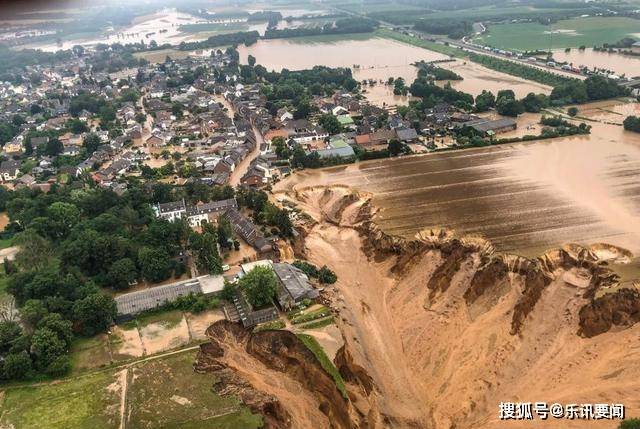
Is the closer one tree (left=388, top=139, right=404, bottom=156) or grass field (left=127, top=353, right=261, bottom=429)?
grass field (left=127, top=353, right=261, bottom=429)

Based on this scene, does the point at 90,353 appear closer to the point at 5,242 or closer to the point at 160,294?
the point at 160,294

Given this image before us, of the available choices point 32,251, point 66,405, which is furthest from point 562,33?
point 66,405

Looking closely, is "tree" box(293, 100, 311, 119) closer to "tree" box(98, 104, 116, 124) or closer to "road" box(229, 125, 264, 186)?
"road" box(229, 125, 264, 186)

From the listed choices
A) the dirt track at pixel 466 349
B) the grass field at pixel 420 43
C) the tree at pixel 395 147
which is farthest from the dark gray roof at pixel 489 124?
the grass field at pixel 420 43

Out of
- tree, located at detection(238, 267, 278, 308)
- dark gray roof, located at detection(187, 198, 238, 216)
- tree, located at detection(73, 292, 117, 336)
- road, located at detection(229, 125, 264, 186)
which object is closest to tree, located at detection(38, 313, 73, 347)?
tree, located at detection(73, 292, 117, 336)

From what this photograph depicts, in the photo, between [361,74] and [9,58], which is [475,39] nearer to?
[361,74]

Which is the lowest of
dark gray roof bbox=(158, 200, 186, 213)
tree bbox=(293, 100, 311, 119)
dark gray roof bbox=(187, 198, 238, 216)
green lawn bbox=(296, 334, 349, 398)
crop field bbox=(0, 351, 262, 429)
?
crop field bbox=(0, 351, 262, 429)

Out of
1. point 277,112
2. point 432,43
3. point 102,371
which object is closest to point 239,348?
point 102,371

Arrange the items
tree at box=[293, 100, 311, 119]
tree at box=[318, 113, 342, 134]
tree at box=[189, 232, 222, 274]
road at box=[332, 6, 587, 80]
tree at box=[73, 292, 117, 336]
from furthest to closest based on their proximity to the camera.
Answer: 1. road at box=[332, 6, 587, 80]
2. tree at box=[293, 100, 311, 119]
3. tree at box=[318, 113, 342, 134]
4. tree at box=[189, 232, 222, 274]
5. tree at box=[73, 292, 117, 336]
